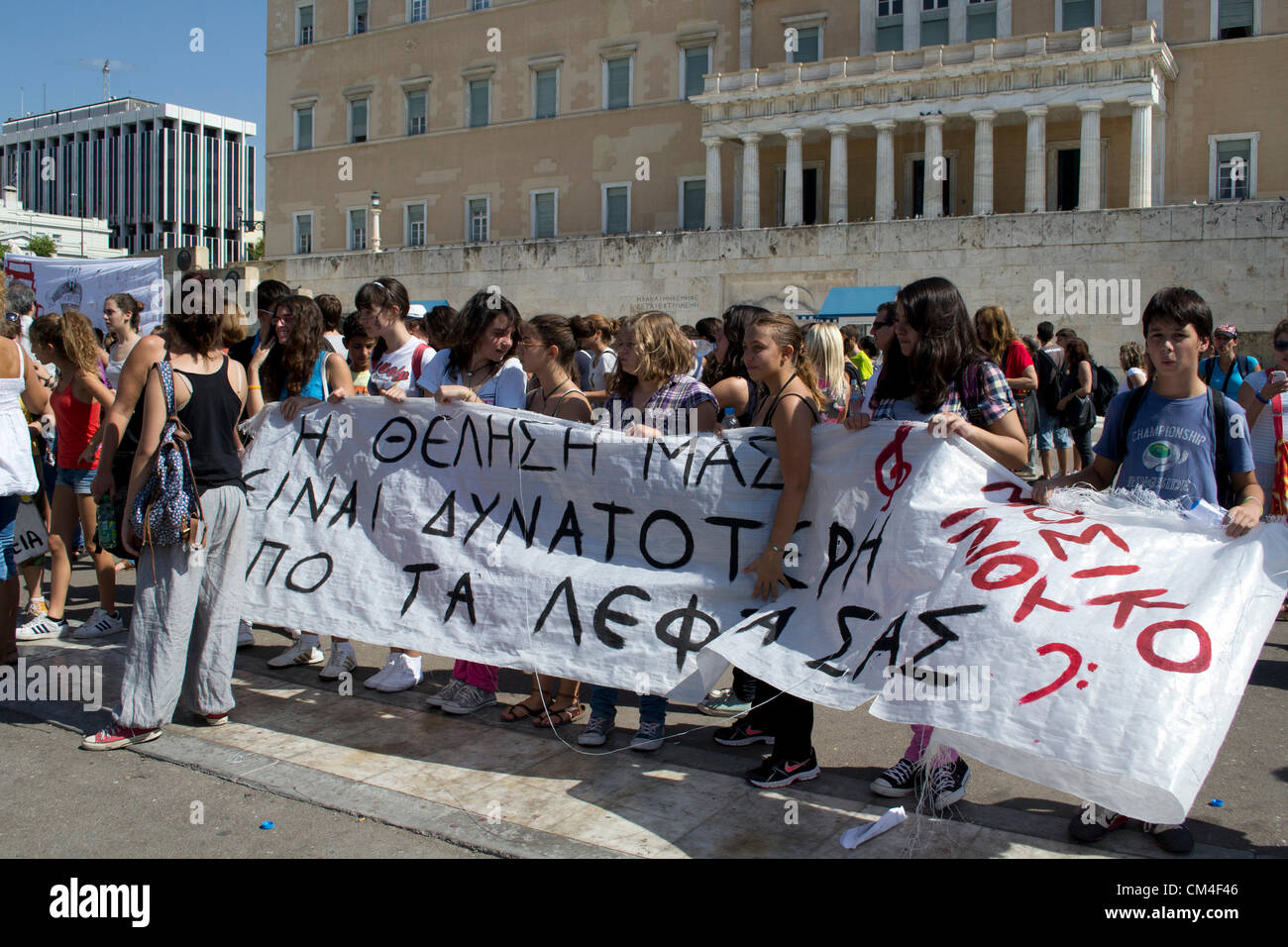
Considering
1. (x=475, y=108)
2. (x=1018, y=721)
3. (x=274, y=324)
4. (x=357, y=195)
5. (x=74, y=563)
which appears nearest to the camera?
(x=1018, y=721)

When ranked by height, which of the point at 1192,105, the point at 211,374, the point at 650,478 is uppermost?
the point at 1192,105

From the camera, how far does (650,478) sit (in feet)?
16.4

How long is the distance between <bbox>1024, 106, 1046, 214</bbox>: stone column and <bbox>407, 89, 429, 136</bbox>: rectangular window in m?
26.8

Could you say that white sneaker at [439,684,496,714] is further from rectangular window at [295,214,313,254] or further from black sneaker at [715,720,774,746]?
rectangular window at [295,214,313,254]

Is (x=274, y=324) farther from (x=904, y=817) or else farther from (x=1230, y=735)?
(x=1230, y=735)

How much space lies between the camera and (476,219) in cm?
4747

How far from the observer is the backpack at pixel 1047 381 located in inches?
484

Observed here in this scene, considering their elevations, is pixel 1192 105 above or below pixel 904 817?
above

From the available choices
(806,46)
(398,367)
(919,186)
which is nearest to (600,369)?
(398,367)

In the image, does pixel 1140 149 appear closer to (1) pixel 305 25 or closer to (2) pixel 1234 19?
(2) pixel 1234 19

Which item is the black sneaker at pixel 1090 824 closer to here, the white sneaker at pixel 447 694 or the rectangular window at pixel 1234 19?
the white sneaker at pixel 447 694

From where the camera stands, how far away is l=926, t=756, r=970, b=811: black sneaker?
4086 mm
